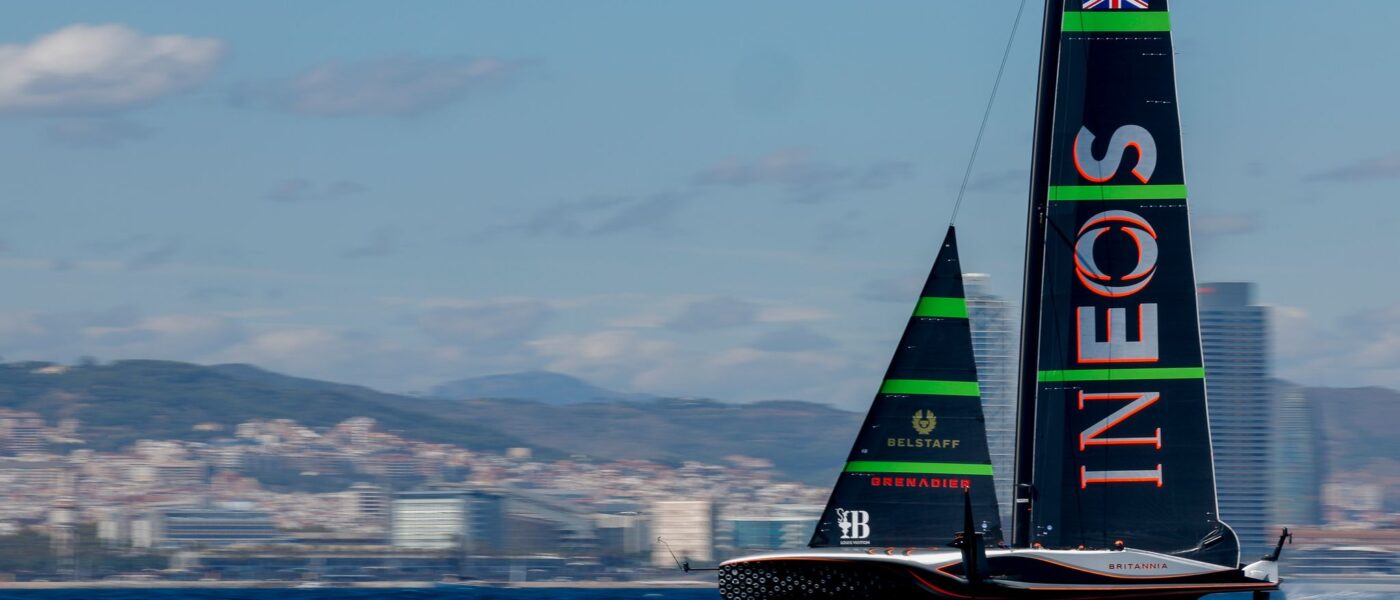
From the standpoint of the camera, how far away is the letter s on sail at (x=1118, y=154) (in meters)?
29.6

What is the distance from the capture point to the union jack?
29875 millimetres

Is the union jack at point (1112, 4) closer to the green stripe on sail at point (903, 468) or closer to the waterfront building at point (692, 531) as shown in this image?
the green stripe on sail at point (903, 468)

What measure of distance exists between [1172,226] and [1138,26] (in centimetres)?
289

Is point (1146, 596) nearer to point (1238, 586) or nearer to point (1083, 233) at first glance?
point (1238, 586)

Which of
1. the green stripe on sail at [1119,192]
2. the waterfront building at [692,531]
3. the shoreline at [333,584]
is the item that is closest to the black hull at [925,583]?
the green stripe on sail at [1119,192]

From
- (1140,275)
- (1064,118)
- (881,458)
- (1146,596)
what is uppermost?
(1064,118)

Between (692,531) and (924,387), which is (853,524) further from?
(692,531)

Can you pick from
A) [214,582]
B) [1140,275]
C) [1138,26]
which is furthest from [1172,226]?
[214,582]

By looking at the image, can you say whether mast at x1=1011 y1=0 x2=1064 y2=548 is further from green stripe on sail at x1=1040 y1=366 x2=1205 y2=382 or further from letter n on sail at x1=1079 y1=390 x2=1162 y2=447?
letter n on sail at x1=1079 y1=390 x2=1162 y2=447

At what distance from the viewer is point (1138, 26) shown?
29.9m

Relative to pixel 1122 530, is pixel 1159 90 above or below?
above

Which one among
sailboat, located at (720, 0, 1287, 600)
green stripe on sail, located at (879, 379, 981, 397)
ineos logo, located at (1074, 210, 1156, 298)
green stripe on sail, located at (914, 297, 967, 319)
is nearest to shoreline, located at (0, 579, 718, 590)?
green stripe on sail, located at (914, 297, 967, 319)

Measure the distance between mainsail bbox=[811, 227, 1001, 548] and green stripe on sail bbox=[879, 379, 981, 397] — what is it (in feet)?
0.05

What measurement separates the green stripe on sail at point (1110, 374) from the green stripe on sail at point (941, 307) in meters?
1.87
